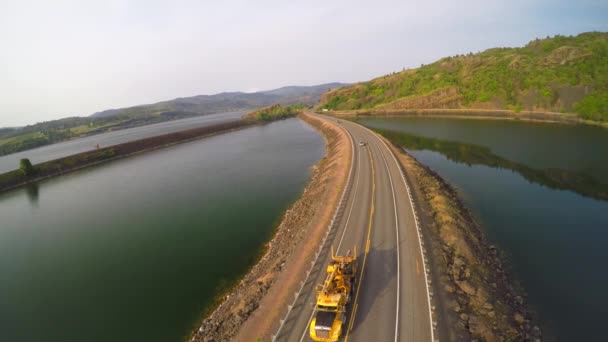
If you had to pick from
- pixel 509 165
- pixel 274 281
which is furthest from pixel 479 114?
pixel 274 281

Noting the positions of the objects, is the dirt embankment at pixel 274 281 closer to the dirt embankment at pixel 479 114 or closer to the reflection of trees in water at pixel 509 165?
the reflection of trees in water at pixel 509 165

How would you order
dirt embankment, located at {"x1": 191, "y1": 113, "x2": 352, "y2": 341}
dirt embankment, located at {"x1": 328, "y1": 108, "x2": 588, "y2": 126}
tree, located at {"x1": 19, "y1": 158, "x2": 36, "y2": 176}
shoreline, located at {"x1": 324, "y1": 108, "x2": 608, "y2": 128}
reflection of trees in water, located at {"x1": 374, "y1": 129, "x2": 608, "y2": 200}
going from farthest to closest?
dirt embankment, located at {"x1": 328, "y1": 108, "x2": 588, "y2": 126} → shoreline, located at {"x1": 324, "y1": 108, "x2": 608, "y2": 128} → tree, located at {"x1": 19, "y1": 158, "x2": 36, "y2": 176} → reflection of trees in water, located at {"x1": 374, "y1": 129, "x2": 608, "y2": 200} → dirt embankment, located at {"x1": 191, "y1": 113, "x2": 352, "y2": 341}

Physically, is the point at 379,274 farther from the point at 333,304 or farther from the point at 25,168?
the point at 25,168

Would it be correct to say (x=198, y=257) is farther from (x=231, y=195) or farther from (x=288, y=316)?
(x=231, y=195)

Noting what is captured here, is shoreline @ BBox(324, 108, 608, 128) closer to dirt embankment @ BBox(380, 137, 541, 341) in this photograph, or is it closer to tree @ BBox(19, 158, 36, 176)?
dirt embankment @ BBox(380, 137, 541, 341)

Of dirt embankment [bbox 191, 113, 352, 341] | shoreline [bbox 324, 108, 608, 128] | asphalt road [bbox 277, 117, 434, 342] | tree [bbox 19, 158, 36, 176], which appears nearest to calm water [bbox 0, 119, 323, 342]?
dirt embankment [bbox 191, 113, 352, 341]

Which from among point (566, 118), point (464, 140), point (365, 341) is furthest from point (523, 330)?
point (566, 118)
